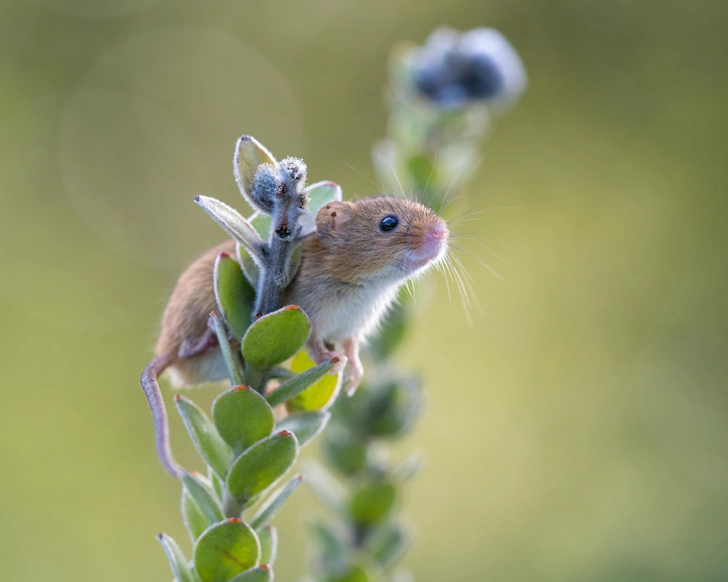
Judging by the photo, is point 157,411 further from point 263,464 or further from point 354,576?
point 354,576

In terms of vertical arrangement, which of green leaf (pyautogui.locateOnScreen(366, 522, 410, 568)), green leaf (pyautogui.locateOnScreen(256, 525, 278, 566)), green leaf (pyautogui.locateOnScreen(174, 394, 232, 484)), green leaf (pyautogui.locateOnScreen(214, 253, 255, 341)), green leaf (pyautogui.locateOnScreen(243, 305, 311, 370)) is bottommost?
green leaf (pyautogui.locateOnScreen(366, 522, 410, 568))

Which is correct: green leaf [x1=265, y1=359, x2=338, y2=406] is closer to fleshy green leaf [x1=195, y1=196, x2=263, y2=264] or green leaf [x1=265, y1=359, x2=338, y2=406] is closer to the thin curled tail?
fleshy green leaf [x1=195, y1=196, x2=263, y2=264]

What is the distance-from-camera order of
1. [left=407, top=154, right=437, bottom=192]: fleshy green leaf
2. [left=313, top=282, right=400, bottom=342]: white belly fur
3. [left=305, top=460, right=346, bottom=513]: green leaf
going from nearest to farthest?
1. [left=313, top=282, right=400, bottom=342]: white belly fur
2. [left=305, top=460, right=346, bottom=513]: green leaf
3. [left=407, top=154, right=437, bottom=192]: fleshy green leaf

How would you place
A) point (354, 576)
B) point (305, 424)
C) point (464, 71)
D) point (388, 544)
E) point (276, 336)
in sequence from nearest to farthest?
point (276, 336)
point (305, 424)
point (354, 576)
point (388, 544)
point (464, 71)

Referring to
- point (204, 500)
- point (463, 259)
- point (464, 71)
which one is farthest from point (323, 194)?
point (463, 259)

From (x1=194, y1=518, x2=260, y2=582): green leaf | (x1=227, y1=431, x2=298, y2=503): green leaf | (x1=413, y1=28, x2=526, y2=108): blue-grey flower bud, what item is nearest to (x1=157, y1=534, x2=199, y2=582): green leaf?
(x1=194, y1=518, x2=260, y2=582): green leaf

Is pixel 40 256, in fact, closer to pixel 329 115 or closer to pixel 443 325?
pixel 329 115

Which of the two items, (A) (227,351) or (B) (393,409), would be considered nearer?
(A) (227,351)
